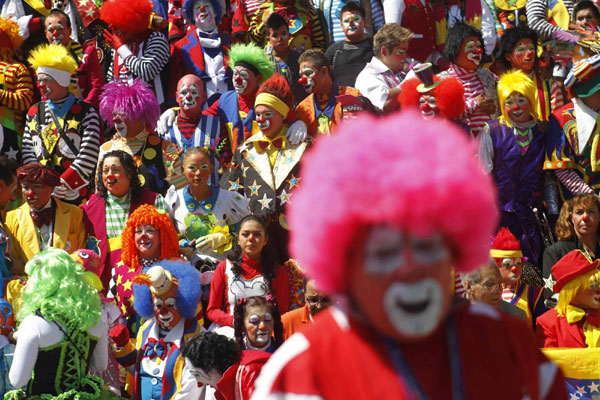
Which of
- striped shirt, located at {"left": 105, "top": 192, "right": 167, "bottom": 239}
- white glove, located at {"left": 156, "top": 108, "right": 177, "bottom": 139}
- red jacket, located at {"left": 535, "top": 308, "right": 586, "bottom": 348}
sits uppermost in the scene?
white glove, located at {"left": 156, "top": 108, "right": 177, "bottom": 139}

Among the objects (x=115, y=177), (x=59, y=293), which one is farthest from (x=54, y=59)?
(x=59, y=293)

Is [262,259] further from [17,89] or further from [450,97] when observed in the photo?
[17,89]

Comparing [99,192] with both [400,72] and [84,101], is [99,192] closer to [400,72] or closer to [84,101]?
[84,101]

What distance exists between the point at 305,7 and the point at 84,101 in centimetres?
234

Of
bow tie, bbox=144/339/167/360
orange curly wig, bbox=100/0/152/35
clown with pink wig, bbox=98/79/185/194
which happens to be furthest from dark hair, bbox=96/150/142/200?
orange curly wig, bbox=100/0/152/35

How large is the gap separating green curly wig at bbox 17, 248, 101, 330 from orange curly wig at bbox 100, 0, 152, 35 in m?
4.05

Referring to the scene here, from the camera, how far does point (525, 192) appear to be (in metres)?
8.03

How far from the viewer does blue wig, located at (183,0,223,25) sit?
962cm

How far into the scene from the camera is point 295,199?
2.88 metres

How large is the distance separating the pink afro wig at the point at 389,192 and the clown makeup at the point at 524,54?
6.70 metres

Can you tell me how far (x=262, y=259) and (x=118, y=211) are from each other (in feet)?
4.53

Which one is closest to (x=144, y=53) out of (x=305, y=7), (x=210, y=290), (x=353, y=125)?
(x=305, y=7)

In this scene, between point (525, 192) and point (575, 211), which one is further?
point (525, 192)

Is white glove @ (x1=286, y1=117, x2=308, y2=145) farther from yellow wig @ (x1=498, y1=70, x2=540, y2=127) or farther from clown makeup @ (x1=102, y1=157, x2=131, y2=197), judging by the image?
yellow wig @ (x1=498, y1=70, x2=540, y2=127)
